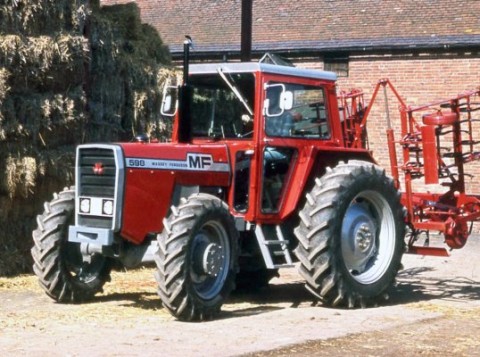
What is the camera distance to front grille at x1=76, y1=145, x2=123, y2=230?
32.7 feet

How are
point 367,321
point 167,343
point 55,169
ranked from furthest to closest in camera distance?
point 55,169 < point 367,321 < point 167,343

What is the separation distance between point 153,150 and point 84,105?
138 inches

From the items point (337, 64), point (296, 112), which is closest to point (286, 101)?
point (296, 112)

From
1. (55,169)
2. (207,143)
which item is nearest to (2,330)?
(207,143)

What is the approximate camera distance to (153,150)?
10250mm

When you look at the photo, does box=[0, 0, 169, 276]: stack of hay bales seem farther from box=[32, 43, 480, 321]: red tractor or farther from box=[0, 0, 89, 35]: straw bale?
box=[32, 43, 480, 321]: red tractor

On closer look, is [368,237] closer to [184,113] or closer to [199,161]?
[199,161]

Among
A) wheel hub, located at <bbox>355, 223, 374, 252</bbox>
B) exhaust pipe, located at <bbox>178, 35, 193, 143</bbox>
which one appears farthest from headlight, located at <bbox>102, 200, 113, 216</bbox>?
wheel hub, located at <bbox>355, 223, 374, 252</bbox>

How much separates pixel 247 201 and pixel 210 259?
1.14 meters

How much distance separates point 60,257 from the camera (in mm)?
10617

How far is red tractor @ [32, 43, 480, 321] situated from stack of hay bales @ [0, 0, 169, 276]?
195cm

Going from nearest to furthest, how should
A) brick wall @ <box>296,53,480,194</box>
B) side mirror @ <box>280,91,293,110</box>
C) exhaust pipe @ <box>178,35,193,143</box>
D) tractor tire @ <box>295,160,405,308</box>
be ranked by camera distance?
tractor tire @ <box>295,160,405,308</box>, side mirror @ <box>280,91,293,110</box>, exhaust pipe @ <box>178,35,193,143</box>, brick wall @ <box>296,53,480,194</box>

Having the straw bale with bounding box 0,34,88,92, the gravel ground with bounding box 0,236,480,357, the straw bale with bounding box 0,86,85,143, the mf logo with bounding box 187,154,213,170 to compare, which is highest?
the straw bale with bounding box 0,34,88,92

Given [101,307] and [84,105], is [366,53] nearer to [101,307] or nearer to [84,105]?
[84,105]
